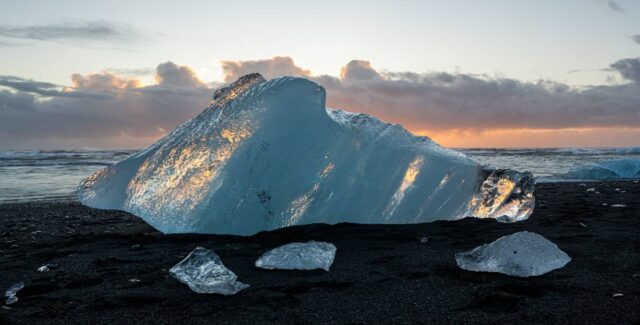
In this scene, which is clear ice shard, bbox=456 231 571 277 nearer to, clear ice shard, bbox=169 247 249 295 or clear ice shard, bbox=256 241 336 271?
clear ice shard, bbox=256 241 336 271

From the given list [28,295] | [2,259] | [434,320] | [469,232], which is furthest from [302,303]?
[2,259]

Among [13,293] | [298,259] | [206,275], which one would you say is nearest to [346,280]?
[298,259]

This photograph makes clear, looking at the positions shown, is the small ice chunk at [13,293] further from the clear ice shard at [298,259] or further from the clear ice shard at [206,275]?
the clear ice shard at [298,259]

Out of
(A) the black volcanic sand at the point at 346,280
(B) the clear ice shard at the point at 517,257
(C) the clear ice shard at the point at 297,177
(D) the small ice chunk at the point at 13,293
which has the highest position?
(C) the clear ice shard at the point at 297,177

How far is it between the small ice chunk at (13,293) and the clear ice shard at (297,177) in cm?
121

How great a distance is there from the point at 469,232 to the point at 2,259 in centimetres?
309

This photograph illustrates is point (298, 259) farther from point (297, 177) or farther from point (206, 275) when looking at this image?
point (297, 177)

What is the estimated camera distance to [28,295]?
208 cm

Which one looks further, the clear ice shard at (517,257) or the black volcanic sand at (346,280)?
the clear ice shard at (517,257)

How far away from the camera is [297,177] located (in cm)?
344

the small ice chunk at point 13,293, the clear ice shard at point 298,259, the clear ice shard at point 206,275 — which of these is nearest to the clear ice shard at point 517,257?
the clear ice shard at point 298,259

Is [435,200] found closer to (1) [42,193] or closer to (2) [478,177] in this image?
(2) [478,177]

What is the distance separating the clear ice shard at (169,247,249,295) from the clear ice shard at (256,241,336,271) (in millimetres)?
262

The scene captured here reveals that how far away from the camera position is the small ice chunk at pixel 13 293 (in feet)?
6.58
